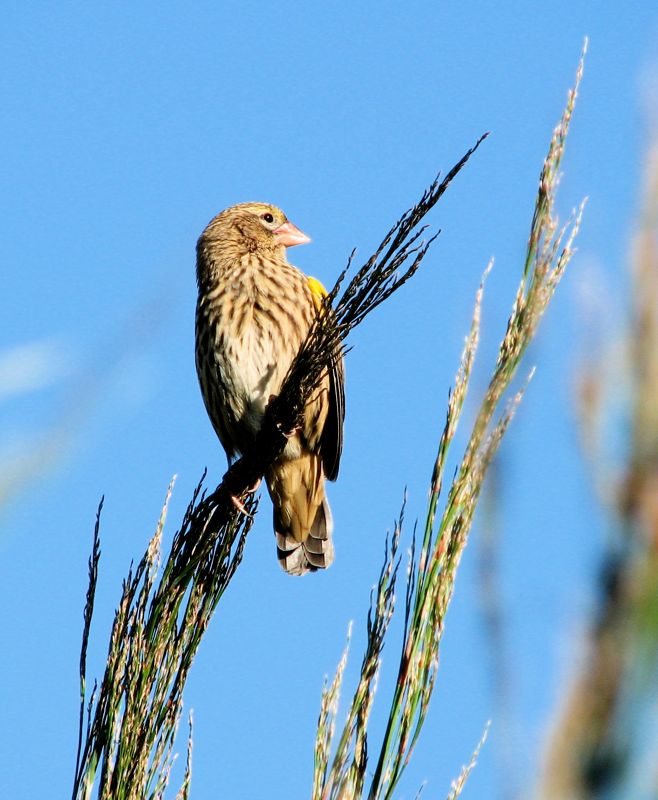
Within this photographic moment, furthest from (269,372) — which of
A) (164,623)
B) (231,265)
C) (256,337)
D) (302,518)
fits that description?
(164,623)

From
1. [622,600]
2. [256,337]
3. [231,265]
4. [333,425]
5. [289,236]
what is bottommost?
[622,600]

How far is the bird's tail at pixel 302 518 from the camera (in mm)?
5633

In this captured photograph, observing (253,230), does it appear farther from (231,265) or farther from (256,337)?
(256,337)

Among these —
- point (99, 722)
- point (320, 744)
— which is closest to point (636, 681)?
point (320, 744)

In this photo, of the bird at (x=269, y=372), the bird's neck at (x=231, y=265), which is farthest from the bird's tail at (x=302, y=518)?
the bird's neck at (x=231, y=265)

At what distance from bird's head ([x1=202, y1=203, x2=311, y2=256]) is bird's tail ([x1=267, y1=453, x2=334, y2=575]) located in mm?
1220

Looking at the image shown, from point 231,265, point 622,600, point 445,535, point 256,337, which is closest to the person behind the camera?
point 622,600

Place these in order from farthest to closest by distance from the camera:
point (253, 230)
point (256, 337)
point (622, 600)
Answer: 1. point (253, 230)
2. point (256, 337)
3. point (622, 600)

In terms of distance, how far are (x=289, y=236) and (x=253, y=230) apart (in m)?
0.21

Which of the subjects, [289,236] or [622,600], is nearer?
[622,600]

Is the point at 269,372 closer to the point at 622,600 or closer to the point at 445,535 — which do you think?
the point at 445,535

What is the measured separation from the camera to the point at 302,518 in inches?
224

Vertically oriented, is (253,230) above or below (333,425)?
above

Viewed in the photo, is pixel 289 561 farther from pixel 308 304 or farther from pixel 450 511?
pixel 450 511
